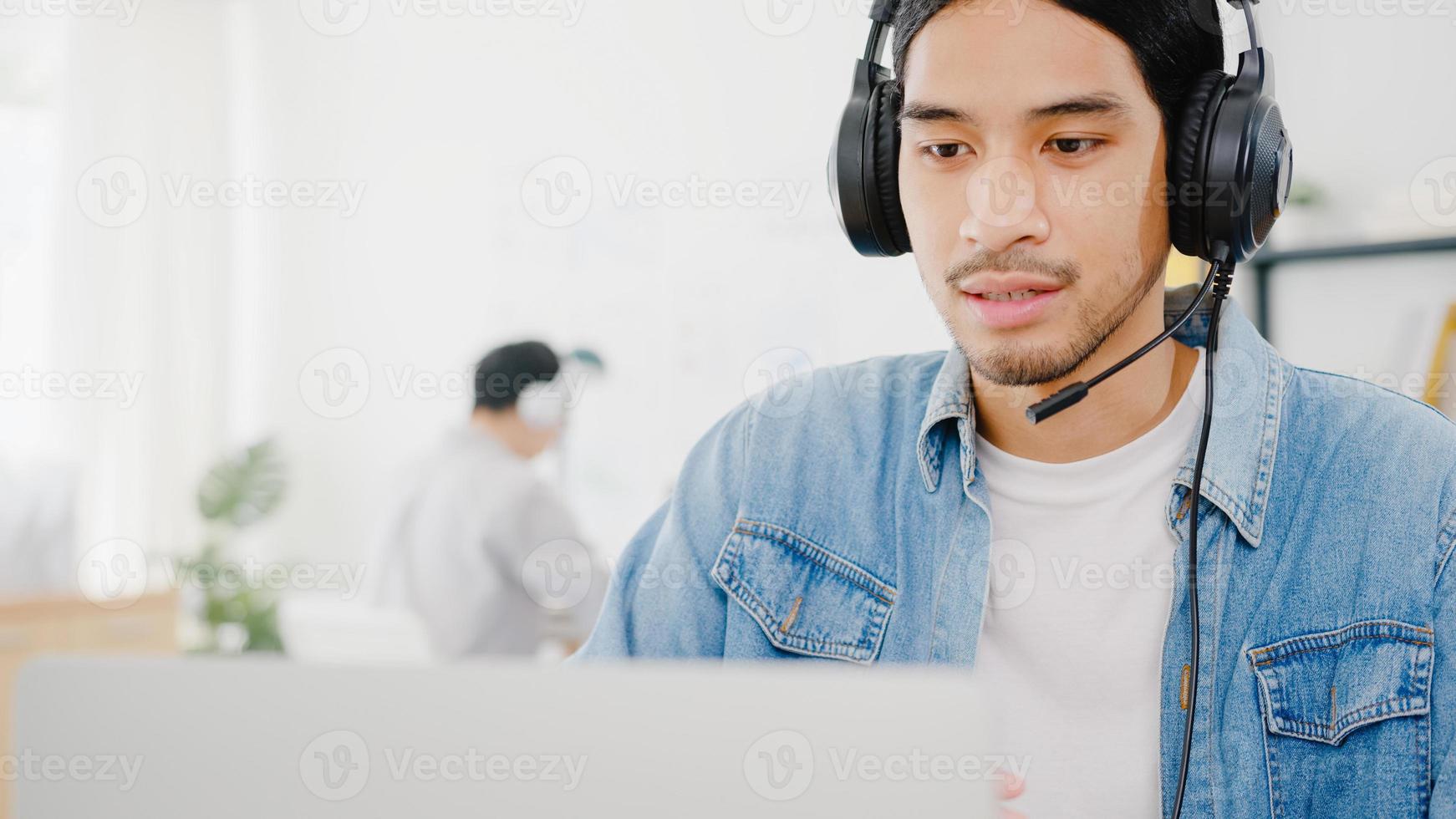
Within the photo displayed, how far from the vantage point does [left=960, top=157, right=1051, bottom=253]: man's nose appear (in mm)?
870

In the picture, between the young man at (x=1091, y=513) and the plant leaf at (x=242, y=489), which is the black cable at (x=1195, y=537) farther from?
the plant leaf at (x=242, y=489)

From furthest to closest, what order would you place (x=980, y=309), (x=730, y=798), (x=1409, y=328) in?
(x=1409, y=328)
(x=980, y=309)
(x=730, y=798)

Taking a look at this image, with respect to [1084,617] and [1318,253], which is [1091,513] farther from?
[1318,253]

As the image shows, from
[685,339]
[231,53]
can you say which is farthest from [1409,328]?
[231,53]

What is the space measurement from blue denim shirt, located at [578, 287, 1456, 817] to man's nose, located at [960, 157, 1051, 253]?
0.18 metres

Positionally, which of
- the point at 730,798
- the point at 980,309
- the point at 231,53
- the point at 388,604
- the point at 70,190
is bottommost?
the point at 388,604

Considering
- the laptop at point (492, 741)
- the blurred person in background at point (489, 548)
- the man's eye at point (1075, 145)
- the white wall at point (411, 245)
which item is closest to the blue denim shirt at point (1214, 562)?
the man's eye at point (1075, 145)

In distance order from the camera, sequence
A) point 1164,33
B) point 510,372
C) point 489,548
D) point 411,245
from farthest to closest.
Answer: point 411,245 < point 510,372 < point 489,548 < point 1164,33

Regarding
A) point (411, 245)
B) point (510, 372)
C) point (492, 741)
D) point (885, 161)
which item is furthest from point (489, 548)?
point (492, 741)

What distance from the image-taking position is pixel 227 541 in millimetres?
3619

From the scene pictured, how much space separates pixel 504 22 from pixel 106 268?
4.79 feet

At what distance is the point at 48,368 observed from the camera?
3.47 m

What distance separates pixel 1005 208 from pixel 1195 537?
0.28 meters

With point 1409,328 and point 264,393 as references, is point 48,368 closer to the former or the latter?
point 264,393
